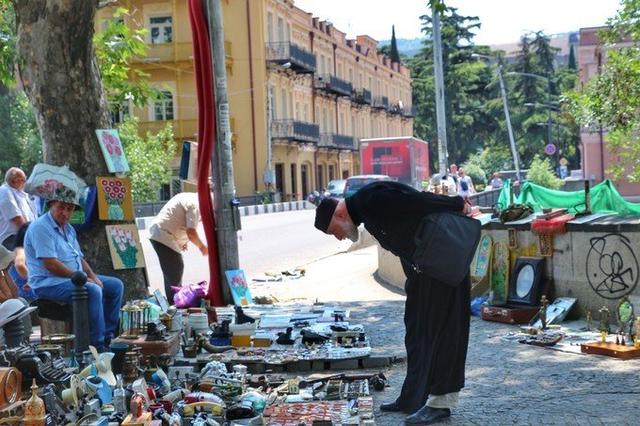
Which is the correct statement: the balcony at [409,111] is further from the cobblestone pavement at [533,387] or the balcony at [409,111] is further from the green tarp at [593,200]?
the cobblestone pavement at [533,387]

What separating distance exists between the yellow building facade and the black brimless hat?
3729 cm

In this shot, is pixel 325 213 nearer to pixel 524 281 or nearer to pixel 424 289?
pixel 424 289

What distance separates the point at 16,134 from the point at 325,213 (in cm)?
4115

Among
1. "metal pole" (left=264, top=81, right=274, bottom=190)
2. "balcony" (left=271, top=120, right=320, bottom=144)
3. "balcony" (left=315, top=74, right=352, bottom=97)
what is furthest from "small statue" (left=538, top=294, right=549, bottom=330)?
"balcony" (left=315, top=74, right=352, bottom=97)

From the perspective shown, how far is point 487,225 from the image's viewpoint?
12.0 metres

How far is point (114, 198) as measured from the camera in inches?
398

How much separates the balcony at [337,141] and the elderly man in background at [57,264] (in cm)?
5241

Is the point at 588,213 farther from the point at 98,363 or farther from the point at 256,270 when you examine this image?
the point at 256,270

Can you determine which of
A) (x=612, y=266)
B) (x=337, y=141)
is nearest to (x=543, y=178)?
(x=337, y=141)

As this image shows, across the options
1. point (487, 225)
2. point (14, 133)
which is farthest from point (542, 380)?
point (14, 133)

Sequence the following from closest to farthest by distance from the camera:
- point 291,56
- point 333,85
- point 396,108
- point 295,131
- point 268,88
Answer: point 268,88
point 291,56
point 295,131
point 333,85
point 396,108

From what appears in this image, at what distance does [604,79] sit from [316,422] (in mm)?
11092

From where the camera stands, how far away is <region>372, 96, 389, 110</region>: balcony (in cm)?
7569

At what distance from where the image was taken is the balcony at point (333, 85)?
6116cm
